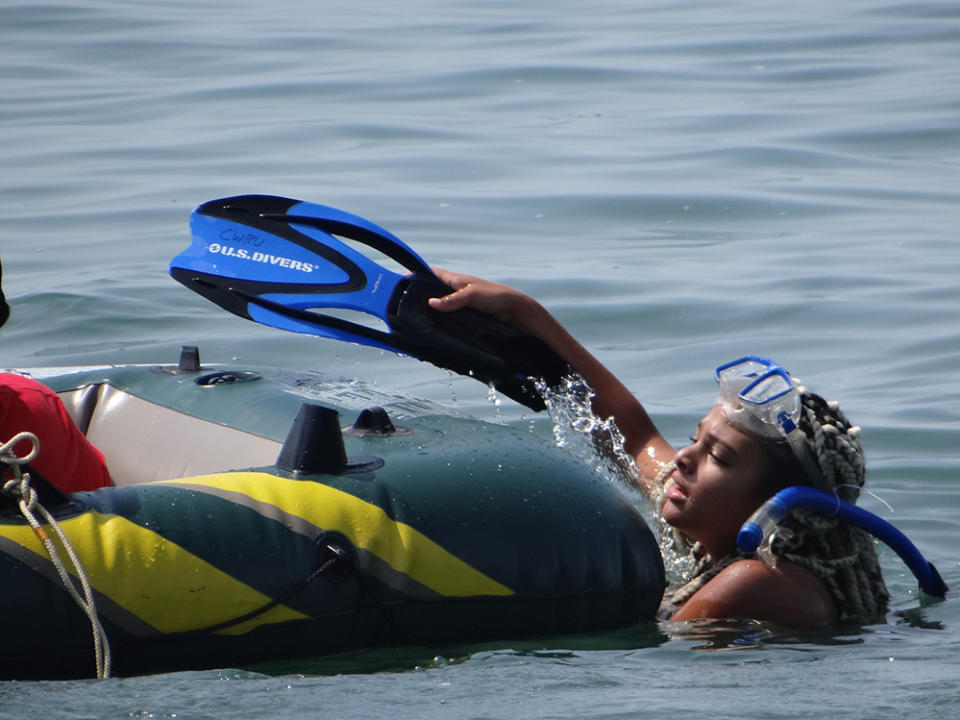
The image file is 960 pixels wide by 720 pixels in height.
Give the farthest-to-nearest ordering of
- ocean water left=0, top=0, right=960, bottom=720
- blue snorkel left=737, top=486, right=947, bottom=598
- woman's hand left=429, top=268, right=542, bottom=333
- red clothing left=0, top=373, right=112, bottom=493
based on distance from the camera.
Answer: woman's hand left=429, top=268, right=542, bottom=333 < blue snorkel left=737, top=486, right=947, bottom=598 < red clothing left=0, top=373, right=112, bottom=493 < ocean water left=0, top=0, right=960, bottom=720

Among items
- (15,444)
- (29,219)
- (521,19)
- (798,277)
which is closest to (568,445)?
(15,444)

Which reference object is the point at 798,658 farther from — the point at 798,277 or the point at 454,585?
the point at 798,277

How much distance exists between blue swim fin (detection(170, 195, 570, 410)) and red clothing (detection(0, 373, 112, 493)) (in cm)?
83

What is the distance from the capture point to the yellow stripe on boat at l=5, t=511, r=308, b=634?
2.91m

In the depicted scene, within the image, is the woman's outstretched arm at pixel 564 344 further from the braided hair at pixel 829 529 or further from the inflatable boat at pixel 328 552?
the braided hair at pixel 829 529

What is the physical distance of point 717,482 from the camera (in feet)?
12.0

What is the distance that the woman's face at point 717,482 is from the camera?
365 centimetres

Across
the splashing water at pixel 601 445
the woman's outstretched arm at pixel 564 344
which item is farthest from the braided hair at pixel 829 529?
the woman's outstretched arm at pixel 564 344

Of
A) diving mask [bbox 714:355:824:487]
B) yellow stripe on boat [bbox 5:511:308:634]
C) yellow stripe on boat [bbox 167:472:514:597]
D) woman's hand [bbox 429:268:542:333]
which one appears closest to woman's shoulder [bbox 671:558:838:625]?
diving mask [bbox 714:355:824:487]

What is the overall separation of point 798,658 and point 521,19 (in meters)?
13.4

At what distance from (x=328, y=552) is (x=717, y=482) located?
101 centimetres

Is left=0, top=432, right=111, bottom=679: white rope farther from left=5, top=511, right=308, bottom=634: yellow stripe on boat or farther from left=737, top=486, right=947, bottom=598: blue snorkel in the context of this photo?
left=737, top=486, right=947, bottom=598: blue snorkel

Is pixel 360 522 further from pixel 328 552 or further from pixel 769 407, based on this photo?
pixel 769 407

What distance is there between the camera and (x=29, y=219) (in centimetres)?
872
